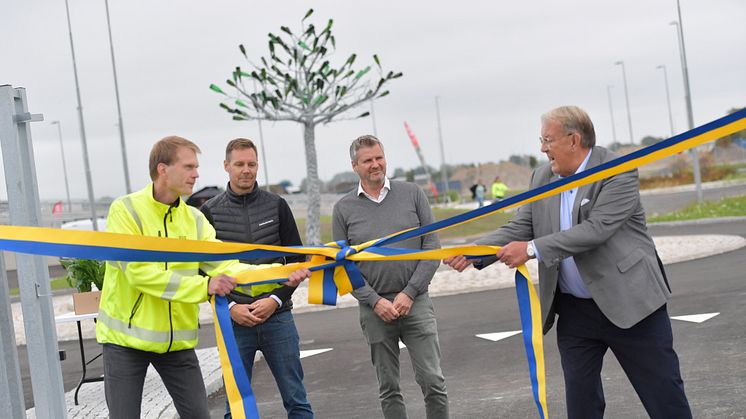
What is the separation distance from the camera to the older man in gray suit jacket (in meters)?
4.68

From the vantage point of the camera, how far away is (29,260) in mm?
4930

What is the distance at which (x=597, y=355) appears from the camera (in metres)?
4.98

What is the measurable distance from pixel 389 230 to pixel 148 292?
5.84 feet

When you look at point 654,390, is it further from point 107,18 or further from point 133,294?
point 107,18

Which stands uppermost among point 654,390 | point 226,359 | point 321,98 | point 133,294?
point 321,98

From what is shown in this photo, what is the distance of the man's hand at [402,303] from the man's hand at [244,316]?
779 mm

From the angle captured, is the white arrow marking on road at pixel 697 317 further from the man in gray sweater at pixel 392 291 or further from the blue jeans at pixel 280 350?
the blue jeans at pixel 280 350

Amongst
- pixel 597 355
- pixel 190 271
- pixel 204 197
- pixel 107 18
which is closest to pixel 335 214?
pixel 190 271

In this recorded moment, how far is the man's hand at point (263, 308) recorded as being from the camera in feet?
18.9

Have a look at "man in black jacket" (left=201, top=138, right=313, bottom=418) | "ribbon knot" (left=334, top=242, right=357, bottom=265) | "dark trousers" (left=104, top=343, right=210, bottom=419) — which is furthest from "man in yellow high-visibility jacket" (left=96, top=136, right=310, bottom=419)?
"man in black jacket" (left=201, top=138, right=313, bottom=418)

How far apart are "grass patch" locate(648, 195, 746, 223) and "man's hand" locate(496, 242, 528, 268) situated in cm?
2489

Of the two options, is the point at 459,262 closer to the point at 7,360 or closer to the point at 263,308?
the point at 263,308

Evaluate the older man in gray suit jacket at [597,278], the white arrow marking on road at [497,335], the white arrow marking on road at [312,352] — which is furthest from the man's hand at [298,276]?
the white arrow marking on road at [312,352]

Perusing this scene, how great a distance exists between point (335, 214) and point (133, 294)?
169 centimetres
